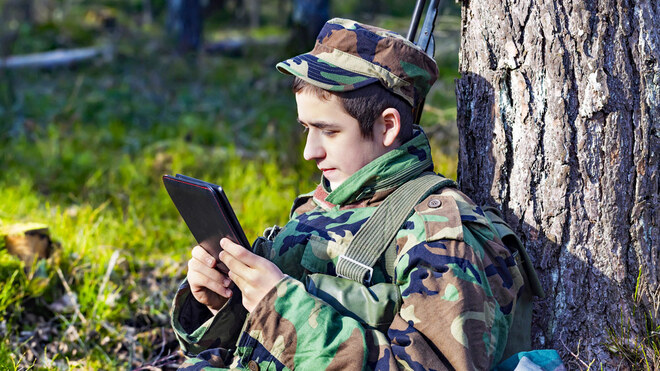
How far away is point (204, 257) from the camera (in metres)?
2.13

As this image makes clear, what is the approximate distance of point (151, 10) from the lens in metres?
21.3

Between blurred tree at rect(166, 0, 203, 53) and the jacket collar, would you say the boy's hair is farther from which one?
blurred tree at rect(166, 0, 203, 53)

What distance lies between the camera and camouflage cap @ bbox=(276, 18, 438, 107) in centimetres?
211

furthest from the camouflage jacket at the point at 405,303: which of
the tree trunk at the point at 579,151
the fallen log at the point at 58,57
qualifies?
the fallen log at the point at 58,57

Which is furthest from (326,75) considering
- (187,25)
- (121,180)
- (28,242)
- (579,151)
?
(187,25)

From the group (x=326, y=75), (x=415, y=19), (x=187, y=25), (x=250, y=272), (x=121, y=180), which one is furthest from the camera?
(x=187, y=25)

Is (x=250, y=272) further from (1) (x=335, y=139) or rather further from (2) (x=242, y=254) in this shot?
(1) (x=335, y=139)

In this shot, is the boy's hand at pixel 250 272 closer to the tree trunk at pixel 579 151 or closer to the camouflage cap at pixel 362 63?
the camouflage cap at pixel 362 63

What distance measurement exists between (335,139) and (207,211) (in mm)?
505

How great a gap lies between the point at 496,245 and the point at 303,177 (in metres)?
3.07

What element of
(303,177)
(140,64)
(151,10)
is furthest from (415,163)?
(151,10)

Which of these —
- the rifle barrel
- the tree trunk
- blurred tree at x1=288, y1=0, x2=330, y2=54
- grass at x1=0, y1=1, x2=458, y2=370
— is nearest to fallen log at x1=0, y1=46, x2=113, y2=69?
grass at x1=0, y1=1, x2=458, y2=370

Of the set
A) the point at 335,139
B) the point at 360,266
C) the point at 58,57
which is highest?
the point at 335,139

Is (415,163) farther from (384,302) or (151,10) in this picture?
(151,10)
